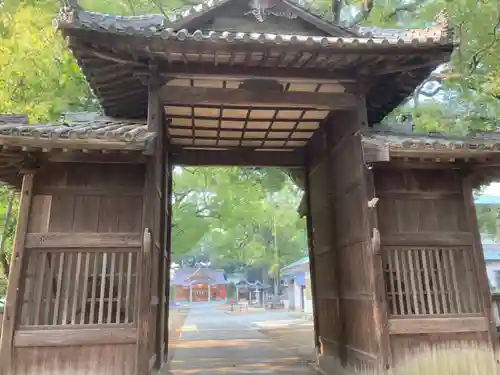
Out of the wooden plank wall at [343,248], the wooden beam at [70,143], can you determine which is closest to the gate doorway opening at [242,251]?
the wooden plank wall at [343,248]

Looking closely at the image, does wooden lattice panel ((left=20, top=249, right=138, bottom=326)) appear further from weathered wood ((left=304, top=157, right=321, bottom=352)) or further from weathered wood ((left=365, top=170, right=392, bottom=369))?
weathered wood ((left=304, top=157, right=321, bottom=352))

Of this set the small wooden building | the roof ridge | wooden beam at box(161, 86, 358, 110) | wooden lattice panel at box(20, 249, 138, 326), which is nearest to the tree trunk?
wooden lattice panel at box(20, 249, 138, 326)

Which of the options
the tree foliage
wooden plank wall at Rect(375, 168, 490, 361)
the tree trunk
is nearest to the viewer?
wooden plank wall at Rect(375, 168, 490, 361)

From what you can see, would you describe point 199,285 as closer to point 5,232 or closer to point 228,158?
point 5,232

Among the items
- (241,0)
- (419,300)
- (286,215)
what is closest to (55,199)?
(241,0)

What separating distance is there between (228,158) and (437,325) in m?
5.19

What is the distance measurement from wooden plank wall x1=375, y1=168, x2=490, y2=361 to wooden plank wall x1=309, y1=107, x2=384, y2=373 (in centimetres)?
37

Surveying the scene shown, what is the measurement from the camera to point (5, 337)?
5.23m

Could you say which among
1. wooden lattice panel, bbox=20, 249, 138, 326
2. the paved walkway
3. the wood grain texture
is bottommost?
the paved walkway

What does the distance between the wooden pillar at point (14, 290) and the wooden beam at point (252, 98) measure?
8.30 ft

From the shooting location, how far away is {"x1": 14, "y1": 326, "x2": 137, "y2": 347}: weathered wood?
17.3ft

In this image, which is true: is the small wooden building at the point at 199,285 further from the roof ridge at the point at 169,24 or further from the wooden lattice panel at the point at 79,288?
the roof ridge at the point at 169,24

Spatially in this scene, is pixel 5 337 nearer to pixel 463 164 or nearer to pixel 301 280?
pixel 463 164

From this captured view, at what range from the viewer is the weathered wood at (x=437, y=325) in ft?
18.9
